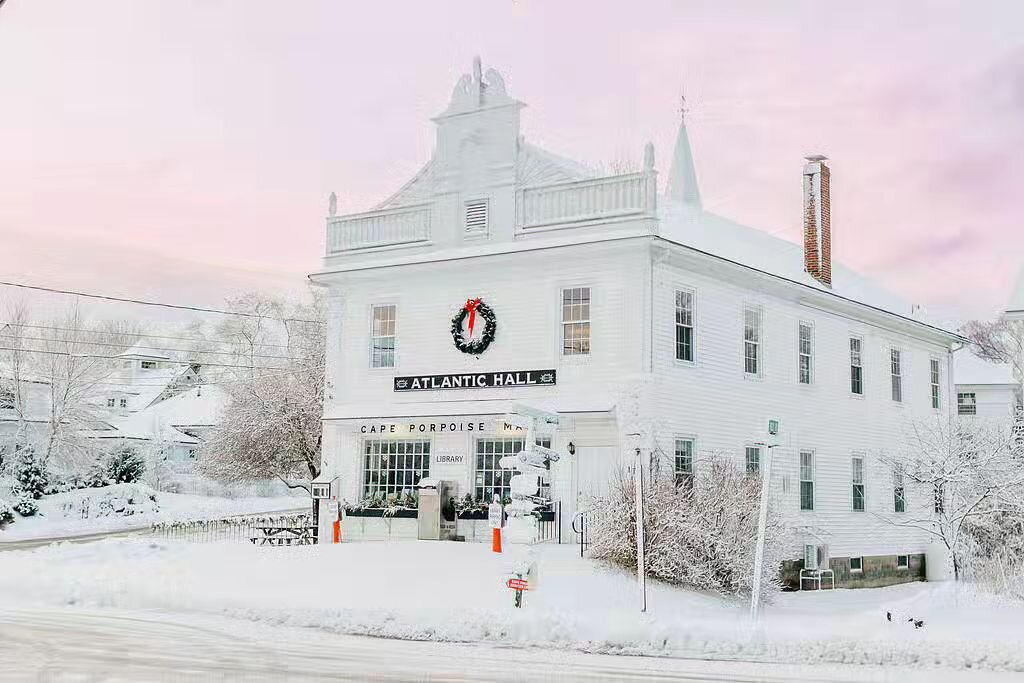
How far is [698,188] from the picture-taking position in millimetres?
39438

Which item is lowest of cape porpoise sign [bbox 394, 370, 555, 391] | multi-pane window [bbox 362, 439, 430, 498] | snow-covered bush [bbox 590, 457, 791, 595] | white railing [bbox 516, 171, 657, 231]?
snow-covered bush [bbox 590, 457, 791, 595]

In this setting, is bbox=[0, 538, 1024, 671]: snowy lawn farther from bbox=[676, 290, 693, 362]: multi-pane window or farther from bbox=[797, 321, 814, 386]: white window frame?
bbox=[797, 321, 814, 386]: white window frame

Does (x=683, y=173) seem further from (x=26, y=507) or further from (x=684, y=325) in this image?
(x=26, y=507)

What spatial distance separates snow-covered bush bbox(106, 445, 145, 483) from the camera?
47344mm

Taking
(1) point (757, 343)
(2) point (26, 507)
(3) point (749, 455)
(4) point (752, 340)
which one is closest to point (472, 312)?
(4) point (752, 340)

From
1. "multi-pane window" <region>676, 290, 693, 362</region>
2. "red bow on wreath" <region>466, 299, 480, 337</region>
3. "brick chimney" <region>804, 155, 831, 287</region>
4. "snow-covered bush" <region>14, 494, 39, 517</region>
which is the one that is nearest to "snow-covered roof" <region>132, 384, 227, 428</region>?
"snow-covered bush" <region>14, 494, 39, 517</region>

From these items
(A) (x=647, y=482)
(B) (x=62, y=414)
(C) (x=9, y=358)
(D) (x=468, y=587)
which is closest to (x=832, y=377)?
(A) (x=647, y=482)

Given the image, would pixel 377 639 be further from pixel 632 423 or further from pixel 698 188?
pixel 698 188

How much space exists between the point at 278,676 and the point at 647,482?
10.9 m

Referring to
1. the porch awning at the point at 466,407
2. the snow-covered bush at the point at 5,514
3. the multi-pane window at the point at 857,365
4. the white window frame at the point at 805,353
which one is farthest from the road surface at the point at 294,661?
the snow-covered bush at the point at 5,514

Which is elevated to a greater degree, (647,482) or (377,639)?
(647,482)

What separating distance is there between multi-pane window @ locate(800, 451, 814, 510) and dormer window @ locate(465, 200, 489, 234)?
9488mm

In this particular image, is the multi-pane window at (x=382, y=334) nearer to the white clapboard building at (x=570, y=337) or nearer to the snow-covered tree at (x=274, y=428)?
the white clapboard building at (x=570, y=337)

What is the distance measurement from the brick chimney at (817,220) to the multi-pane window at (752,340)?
17.0 ft
